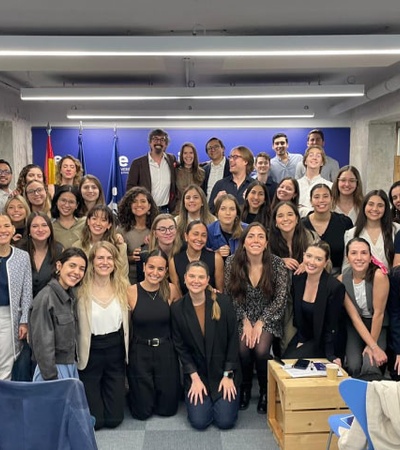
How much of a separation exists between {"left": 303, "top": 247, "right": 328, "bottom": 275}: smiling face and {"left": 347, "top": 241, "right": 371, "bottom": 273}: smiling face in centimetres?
21

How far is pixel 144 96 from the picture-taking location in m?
6.89

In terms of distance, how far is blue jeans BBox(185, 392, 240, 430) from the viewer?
3.36 m

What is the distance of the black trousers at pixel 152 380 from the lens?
11.6ft

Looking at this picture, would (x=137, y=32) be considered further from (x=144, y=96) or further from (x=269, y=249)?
(x=269, y=249)

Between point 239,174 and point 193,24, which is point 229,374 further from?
point 193,24

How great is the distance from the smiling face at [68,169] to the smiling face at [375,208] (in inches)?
125

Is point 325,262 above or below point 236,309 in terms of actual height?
above

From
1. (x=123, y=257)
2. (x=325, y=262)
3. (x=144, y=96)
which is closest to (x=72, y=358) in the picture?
(x=123, y=257)

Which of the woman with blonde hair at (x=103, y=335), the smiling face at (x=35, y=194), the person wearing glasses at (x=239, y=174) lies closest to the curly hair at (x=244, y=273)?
the woman with blonde hair at (x=103, y=335)

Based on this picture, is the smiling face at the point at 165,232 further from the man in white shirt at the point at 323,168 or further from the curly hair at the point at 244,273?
the man in white shirt at the point at 323,168

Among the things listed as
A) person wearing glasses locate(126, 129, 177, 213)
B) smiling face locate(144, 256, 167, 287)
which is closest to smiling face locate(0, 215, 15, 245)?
smiling face locate(144, 256, 167, 287)

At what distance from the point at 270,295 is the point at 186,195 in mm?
1207

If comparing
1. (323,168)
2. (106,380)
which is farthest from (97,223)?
(323,168)

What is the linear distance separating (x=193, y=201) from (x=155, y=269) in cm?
91
